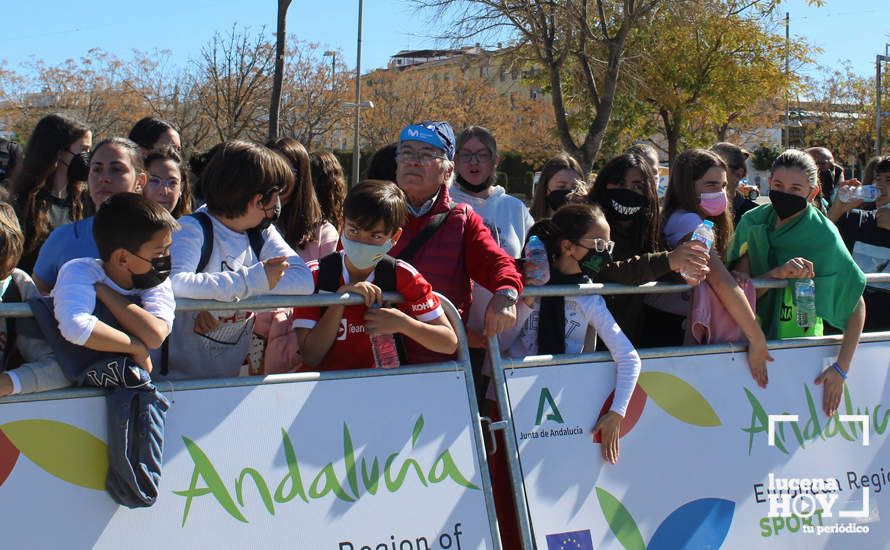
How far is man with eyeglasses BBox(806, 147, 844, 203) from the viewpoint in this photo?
316 inches

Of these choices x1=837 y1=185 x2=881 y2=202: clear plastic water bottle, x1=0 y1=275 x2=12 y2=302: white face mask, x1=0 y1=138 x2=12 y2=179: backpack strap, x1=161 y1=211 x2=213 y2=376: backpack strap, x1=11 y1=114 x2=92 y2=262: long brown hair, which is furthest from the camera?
x1=0 y1=138 x2=12 y2=179: backpack strap

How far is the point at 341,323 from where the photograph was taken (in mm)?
3582

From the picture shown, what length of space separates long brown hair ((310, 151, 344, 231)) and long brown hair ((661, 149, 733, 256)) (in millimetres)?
1793

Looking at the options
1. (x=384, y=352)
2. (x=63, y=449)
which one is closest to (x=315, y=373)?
(x=384, y=352)

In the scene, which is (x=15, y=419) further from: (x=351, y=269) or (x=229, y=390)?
(x=351, y=269)

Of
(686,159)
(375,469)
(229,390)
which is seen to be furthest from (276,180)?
(686,159)

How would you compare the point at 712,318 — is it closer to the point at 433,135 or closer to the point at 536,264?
the point at 536,264

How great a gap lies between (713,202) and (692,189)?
0.13m

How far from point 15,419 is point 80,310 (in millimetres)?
440

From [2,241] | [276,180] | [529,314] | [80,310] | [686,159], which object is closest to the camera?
[80,310]

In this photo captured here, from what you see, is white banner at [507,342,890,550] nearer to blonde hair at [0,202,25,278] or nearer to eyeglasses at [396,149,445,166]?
eyeglasses at [396,149,445,166]

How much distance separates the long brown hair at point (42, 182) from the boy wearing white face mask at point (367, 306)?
1.55 metres

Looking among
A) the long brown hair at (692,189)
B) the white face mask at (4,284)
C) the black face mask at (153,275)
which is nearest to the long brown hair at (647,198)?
the long brown hair at (692,189)

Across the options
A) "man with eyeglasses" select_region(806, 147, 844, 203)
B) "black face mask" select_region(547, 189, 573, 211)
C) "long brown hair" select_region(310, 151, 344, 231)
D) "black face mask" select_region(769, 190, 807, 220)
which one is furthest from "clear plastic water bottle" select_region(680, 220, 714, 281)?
"man with eyeglasses" select_region(806, 147, 844, 203)
